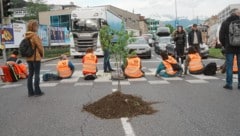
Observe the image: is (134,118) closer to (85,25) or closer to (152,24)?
(85,25)

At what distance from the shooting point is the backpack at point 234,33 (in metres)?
11.7

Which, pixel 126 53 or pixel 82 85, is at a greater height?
pixel 126 53

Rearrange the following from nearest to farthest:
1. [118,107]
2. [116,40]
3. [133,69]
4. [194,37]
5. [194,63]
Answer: [118,107] < [116,40] < [133,69] < [194,63] < [194,37]

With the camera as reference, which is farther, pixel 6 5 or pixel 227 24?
pixel 6 5

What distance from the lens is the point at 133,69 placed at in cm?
1578

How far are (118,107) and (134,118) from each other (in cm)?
70

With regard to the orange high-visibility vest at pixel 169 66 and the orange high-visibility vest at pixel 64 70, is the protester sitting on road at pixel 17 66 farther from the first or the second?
the orange high-visibility vest at pixel 169 66

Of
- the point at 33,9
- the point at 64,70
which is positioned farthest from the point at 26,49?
the point at 33,9

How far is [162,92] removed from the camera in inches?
462

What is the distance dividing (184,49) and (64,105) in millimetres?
9733

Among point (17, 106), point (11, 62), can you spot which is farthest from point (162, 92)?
point (11, 62)

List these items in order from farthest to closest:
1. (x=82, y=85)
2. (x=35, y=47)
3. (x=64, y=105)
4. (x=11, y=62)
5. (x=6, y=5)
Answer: (x=6, y=5) → (x=11, y=62) → (x=82, y=85) → (x=35, y=47) → (x=64, y=105)

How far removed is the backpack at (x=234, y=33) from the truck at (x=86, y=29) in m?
18.8

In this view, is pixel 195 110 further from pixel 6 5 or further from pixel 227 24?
pixel 6 5
